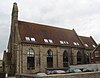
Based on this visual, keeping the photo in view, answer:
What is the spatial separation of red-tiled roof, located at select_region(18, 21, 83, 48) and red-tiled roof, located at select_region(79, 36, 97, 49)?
316 centimetres

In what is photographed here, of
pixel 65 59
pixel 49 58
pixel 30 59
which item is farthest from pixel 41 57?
pixel 65 59

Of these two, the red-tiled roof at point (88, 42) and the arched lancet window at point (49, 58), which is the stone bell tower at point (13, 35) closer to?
the arched lancet window at point (49, 58)

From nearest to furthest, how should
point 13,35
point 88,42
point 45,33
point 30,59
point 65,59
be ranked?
point 30,59, point 13,35, point 45,33, point 65,59, point 88,42

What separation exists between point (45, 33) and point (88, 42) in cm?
1970

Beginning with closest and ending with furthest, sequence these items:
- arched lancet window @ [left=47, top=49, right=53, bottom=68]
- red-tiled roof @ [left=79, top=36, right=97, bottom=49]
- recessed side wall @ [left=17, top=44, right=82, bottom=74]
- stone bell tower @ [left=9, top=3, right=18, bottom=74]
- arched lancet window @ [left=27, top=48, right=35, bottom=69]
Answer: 1. recessed side wall @ [left=17, top=44, right=82, bottom=74]
2. arched lancet window @ [left=27, top=48, right=35, bottom=69]
3. stone bell tower @ [left=9, top=3, right=18, bottom=74]
4. arched lancet window @ [left=47, top=49, right=53, bottom=68]
5. red-tiled roof @ [left=79, top=36, right=97, bottom=49]

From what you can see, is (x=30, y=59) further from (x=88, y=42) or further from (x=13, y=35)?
(x=88, y=42)

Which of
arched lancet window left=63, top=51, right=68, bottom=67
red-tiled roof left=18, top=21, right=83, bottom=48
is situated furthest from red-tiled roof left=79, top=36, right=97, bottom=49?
arched lancet window left=63, top=51, right=68, bottom=67

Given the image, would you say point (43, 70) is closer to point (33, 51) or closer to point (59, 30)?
point (33, 51)

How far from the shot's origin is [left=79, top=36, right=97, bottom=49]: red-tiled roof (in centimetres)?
6554

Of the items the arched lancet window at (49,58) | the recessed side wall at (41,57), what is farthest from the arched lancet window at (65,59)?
the arched lancet window at (49,58)

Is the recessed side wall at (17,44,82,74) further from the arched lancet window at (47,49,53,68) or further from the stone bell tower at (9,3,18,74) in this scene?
the stone bell tower at (9,3,18,74)

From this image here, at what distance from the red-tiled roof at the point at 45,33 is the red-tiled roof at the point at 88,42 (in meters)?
3.16

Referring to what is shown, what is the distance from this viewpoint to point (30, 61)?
159 feet

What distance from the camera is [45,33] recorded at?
182ft
